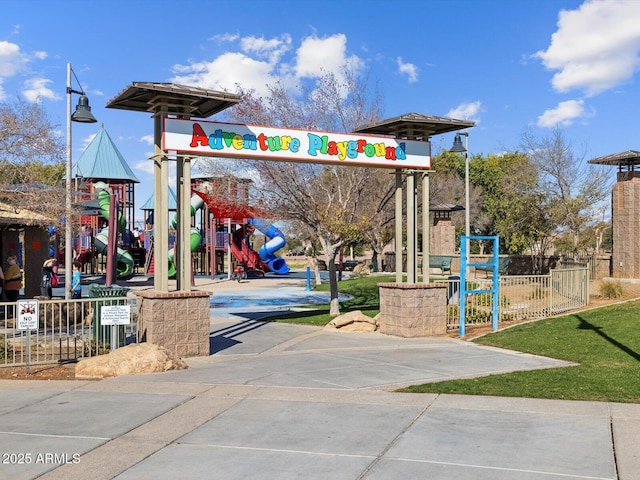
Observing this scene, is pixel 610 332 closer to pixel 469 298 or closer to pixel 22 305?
pixel 469 298

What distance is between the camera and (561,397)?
776cm

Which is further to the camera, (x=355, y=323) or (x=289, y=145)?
(x=355, y=323)

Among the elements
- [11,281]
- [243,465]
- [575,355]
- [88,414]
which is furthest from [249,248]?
[243,465]

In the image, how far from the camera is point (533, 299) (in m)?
17.1

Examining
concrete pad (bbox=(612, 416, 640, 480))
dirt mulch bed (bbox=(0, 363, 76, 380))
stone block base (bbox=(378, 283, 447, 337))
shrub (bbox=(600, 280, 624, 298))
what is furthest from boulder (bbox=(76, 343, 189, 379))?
shrub (bbox=(600, 280, 624, 298))

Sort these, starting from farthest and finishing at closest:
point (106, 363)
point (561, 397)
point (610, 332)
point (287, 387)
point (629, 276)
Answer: point (629, 276) < point (610, 332) < point (106, 363) < point (287, 387) < point (561, 397)

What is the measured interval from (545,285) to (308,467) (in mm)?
12826

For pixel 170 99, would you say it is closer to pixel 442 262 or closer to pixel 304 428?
pixel 304 428

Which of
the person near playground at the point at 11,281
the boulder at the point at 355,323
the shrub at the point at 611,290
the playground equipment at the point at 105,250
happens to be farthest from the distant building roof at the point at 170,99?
the playground equipment at the point at 105,250

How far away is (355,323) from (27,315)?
7428 millimetres

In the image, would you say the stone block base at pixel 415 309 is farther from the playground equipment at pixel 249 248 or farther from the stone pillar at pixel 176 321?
the playground equipment at pixel 249 248

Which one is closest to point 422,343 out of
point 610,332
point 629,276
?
point 610,332

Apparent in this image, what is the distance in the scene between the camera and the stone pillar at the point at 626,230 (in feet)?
84.4

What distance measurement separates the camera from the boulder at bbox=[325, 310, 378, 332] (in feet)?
48.0
